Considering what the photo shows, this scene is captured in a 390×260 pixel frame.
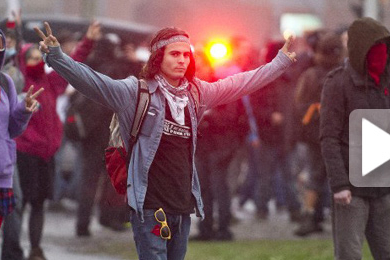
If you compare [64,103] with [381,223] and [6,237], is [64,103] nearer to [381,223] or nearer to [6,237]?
[6,237]

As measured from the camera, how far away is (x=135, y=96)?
6.66m

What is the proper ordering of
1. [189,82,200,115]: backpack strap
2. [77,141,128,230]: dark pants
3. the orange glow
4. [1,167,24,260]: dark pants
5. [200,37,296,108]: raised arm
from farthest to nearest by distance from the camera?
the orange glow, [77,141,128,230]: dark pants, [1,167,24,260]: dark pants, [200,37,296,108]: raised arm, [189,82,200,115]: backpack strap

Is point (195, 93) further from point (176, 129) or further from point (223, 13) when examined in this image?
point (223, 13)

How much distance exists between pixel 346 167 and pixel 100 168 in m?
5.37

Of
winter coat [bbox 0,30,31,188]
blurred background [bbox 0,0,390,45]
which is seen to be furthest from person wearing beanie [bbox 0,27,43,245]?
blurred background [bbox 0,0,390,45]

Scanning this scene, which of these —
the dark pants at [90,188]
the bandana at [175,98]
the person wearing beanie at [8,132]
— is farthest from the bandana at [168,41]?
the dark pants at [90,188]

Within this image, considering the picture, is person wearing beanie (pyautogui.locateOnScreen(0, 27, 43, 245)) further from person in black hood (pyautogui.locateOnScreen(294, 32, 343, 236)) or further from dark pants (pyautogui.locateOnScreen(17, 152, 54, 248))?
person in black hood (pyautogui.locateOnScreen(294, 32, 343, 236))

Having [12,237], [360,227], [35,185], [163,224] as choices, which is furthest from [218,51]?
[163,224]

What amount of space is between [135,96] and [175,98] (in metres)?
0.24

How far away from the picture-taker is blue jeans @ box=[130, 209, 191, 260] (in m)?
6.64

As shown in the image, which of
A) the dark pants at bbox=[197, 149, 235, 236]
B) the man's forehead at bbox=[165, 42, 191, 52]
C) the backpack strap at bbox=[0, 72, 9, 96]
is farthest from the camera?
the dark pants at bbox=[197, 149, 235, 236]

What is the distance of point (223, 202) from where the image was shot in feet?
40.8

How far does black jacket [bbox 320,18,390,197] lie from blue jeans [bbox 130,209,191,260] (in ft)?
4.11
